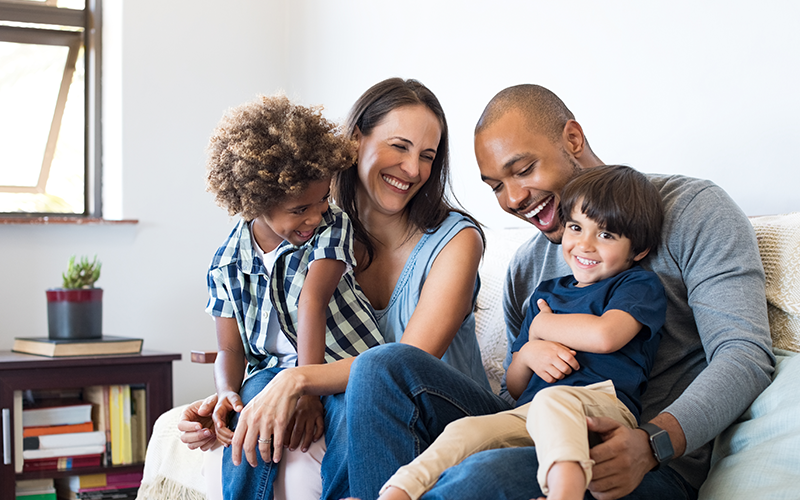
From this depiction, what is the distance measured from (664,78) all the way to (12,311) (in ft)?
8.32

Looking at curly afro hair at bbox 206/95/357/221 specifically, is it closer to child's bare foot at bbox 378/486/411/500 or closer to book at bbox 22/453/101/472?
child's bare foot at bbox 378/486/411/500

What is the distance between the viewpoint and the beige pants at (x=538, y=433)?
87 cm

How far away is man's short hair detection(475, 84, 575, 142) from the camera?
4.78 ft

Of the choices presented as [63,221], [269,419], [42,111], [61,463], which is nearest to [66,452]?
[61,463]

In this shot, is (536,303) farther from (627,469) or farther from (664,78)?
(664,78)

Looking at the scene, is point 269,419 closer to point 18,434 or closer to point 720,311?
point 720,311

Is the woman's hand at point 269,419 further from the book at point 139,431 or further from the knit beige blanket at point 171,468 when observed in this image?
the book at point 139,431

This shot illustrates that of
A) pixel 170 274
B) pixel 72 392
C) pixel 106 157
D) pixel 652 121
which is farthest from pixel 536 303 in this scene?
pixel 106 157

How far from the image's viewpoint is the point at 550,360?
3.74 feet

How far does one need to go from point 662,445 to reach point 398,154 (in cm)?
80

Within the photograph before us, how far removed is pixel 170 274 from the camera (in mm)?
3141

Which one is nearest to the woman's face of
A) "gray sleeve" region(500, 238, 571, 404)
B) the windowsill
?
"gray sleeve" region(500, 238, 571, 404)

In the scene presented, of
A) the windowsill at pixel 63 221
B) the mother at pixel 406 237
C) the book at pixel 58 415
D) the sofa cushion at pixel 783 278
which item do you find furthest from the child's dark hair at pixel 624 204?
the windowsill at pixel 63 221

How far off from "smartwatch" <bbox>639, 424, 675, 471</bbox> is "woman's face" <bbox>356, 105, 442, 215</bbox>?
0.74 metres
